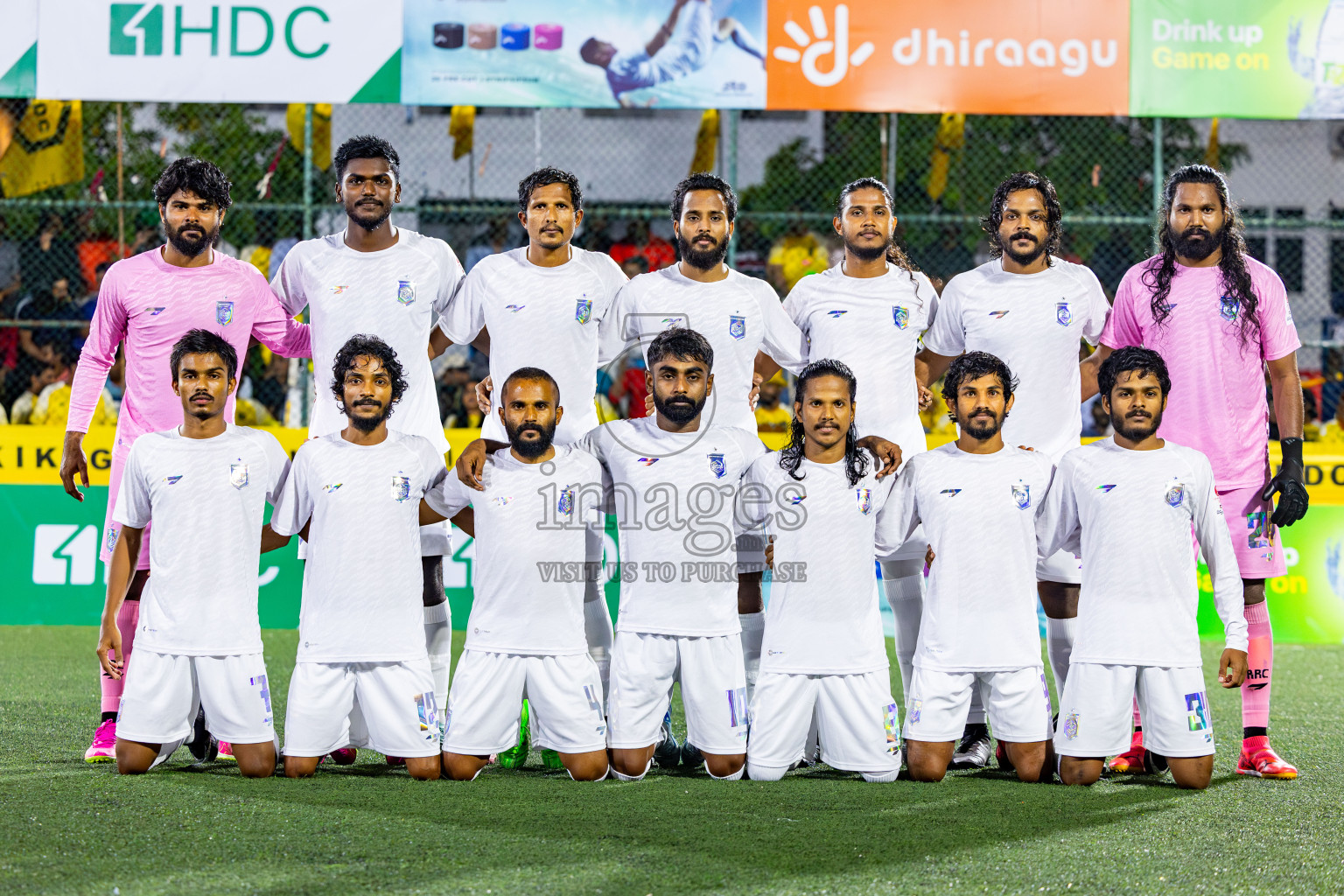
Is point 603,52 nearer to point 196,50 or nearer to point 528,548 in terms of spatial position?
point 196,50

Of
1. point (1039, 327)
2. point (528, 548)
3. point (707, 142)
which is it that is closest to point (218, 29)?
point (707, 142)

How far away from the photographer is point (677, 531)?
15.6 ft

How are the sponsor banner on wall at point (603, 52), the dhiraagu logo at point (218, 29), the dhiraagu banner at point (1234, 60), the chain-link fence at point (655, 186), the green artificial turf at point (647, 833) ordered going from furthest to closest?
the chain-link fence at point (655, 186) < the dhiraagu banner at point (1234, 60) < the sponsor banner on wall at point (603, 52) < the dhiraagu logo at point (218, 29) < the green artificial turf at point (647, 833)

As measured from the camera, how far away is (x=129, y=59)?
8.52 m

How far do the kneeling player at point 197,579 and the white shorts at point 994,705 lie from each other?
214cm

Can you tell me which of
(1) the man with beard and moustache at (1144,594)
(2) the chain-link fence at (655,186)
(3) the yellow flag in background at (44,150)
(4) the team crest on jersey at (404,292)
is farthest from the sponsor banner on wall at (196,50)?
(1) the man with beard and moustache at (1144,594)

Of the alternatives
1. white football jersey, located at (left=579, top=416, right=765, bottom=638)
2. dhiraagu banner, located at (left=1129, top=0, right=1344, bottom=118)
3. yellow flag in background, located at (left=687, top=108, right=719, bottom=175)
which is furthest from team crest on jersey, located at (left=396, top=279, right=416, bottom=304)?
dhiraagu banner, located at (left=1129, top=0, right=1344, bottom=118)

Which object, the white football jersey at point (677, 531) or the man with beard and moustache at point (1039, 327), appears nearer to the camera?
the white football jersey at point (677, 531)

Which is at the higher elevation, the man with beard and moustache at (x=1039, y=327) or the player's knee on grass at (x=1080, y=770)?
the man with beard and moustache at (x=1039, y=327)

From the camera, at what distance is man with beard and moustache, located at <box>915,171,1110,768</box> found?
16.8 ft

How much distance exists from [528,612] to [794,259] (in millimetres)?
6650

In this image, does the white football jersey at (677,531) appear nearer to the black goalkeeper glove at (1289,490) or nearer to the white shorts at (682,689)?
the white shorts at (682,689)

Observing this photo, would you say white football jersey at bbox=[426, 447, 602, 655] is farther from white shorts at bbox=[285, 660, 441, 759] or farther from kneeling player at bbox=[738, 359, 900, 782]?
kneeling player at bbox=[738, 359, 900, 782]

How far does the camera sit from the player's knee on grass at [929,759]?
468 centimetres
